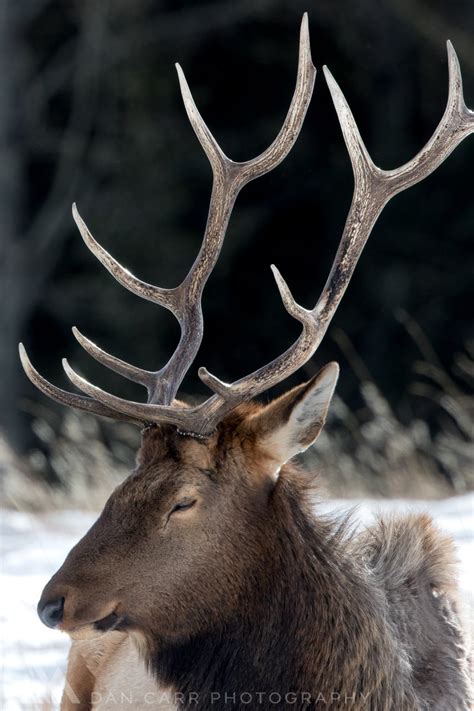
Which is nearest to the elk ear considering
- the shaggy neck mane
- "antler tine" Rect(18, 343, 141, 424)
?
the shaggy neck mane

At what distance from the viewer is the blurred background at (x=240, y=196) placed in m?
14.2

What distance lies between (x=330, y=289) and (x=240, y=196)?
1180cm

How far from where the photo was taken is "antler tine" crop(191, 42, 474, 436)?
311cm

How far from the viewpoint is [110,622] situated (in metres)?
3.02

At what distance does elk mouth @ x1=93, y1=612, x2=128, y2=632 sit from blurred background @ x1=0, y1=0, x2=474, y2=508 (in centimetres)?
1090

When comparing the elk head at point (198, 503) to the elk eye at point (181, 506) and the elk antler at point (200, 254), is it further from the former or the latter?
the elk antler at point (200, 254)

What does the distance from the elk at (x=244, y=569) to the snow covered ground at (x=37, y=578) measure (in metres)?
0.31

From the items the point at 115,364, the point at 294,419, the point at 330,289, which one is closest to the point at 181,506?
the point at 294,419

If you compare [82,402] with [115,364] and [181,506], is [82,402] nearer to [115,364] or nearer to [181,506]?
[115,364]

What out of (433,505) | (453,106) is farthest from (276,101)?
(453,106)

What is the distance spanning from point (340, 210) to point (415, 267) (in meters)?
1.03

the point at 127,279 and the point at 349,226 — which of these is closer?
the point at 349,226

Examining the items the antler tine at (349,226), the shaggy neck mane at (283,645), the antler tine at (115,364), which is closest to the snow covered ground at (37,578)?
the shaggy neck mane at (283,645)

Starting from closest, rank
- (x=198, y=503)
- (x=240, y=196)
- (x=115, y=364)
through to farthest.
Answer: (x=198, y=503) < (x=115, y=364) < (x=240, y=196)
